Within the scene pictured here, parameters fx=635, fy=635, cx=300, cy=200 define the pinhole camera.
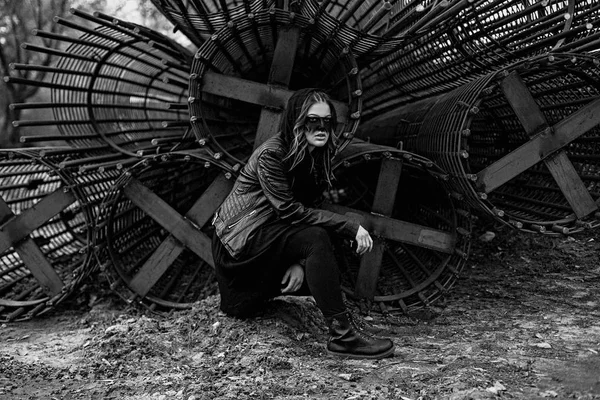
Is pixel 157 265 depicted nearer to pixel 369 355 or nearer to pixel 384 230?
pixel 384 230

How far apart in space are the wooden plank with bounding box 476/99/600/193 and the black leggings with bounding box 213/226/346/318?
144 cm

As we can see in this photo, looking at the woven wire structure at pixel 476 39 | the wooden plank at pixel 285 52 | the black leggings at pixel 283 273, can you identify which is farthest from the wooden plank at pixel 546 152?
the black leggings at pixel 283 273

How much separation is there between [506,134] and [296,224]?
2.89 m

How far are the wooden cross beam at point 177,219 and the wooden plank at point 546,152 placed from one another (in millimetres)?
2102

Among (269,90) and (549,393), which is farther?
(269,90)

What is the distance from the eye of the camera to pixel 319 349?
12.9ft

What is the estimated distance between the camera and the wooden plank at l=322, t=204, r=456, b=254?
4.64 m

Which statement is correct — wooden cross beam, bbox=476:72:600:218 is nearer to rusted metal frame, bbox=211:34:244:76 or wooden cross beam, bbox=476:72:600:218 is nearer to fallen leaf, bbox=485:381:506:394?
fallen leaf, bbox=485:381:506:394

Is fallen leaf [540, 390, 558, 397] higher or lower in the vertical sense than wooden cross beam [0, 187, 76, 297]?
lower

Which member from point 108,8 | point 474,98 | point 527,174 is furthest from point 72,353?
point 108,8

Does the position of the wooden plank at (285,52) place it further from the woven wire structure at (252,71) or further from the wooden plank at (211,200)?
the wooden plank at (211,200)

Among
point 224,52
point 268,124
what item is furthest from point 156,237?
point 224,52

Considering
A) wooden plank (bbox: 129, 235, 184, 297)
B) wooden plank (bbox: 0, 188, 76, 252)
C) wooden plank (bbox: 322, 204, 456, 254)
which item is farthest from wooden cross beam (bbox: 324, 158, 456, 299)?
wooden plank (bbox: 0, 188, 76, 252)

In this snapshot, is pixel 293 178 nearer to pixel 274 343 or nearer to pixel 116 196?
pixel 274 343
